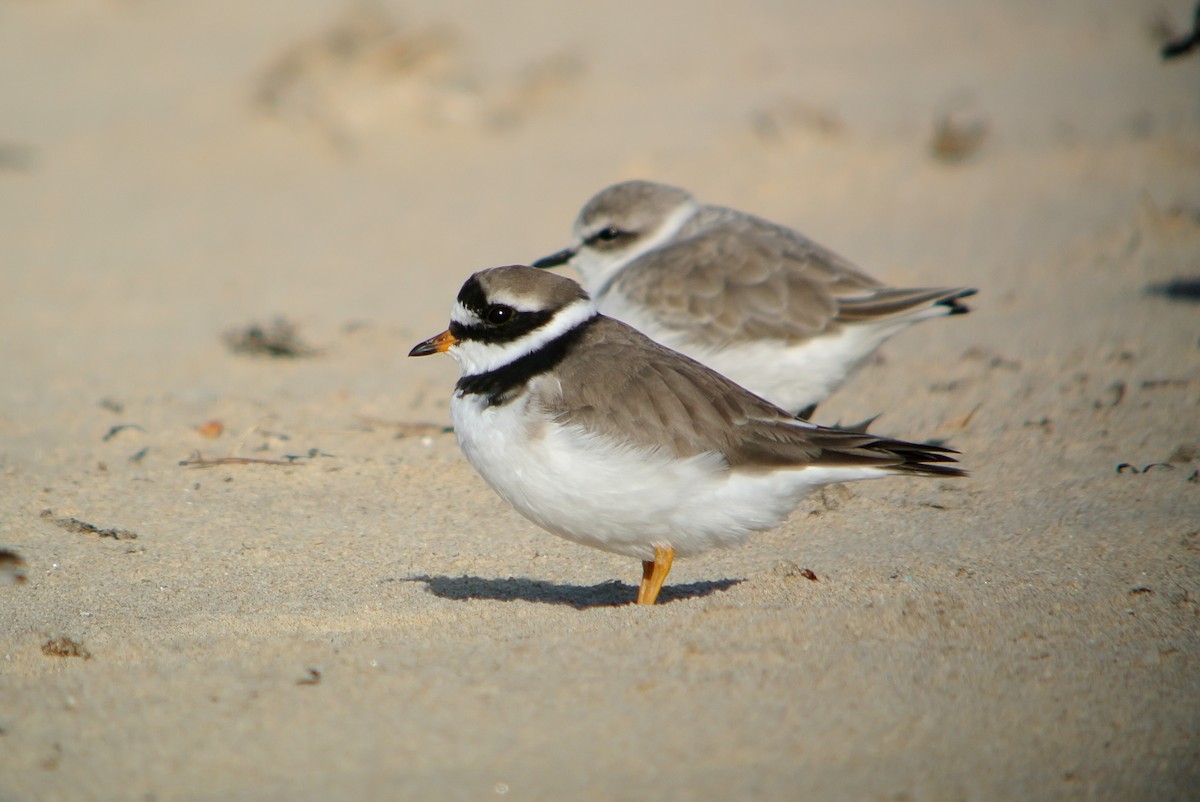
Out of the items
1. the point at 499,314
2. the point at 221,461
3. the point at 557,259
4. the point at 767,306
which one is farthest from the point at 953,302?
the point at 221,461

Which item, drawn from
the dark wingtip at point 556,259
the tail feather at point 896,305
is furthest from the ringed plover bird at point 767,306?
the dark wingtip at point 556,259

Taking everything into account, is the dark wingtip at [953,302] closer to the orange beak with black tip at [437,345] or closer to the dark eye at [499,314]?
the dark eye at [499,314]

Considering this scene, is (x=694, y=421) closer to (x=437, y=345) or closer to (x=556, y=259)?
(x=437, y=345)

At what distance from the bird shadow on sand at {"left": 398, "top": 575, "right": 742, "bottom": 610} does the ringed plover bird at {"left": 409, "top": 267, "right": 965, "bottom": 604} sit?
0.26m

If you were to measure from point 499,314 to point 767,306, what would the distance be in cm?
211

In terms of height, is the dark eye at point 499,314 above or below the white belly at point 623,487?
above

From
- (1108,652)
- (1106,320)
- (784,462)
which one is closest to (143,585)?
(784,462)

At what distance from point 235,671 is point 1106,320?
19.9 ft

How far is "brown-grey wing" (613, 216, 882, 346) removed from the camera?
6.11 metres

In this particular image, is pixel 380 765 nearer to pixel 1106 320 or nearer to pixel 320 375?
pixel 320 375

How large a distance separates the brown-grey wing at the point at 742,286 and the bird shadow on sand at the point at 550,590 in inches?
72.0

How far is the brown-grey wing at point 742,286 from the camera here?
20.0 feet

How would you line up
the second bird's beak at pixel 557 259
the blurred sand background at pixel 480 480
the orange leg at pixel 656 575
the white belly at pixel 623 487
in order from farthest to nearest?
the second bird's beak at pixel 557 259
the orange leg at pixel 656 575
the white belly at pixel 623 487
the blurred sand background at pixel 480 480

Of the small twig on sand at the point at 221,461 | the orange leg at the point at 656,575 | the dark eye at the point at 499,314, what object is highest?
the dark eye at the point at 499,314
